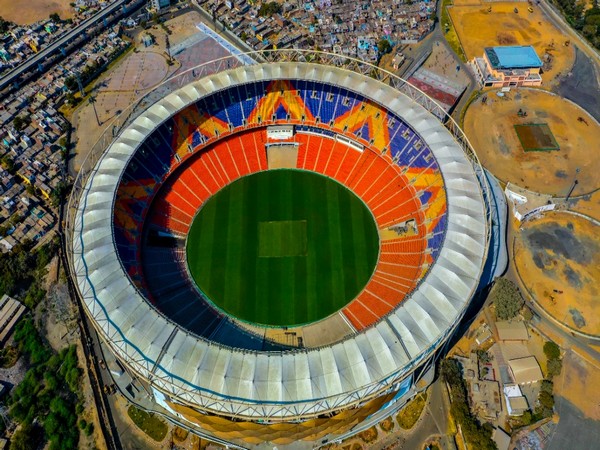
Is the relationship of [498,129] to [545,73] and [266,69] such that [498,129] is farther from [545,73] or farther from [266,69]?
[266,69]

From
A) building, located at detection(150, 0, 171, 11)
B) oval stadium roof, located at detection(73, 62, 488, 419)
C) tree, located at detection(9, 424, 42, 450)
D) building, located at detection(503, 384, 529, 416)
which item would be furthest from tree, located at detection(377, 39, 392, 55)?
tree, located at detection(9, 424, 42, 450)

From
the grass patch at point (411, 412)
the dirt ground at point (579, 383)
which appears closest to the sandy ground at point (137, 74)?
the grass patch at point (411, 412)

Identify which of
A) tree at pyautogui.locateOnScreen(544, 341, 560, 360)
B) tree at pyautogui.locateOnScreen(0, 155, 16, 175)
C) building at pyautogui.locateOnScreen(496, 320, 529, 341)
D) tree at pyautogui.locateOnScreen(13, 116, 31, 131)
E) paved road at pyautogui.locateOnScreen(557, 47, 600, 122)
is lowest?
tree at pyautogui.locateOnScreen(544, 341, 560, 360)

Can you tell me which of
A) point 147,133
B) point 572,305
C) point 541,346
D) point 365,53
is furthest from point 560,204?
point 147,133

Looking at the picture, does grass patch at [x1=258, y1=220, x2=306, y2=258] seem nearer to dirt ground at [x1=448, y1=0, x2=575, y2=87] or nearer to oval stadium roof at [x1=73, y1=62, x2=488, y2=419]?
oval stadium roof at [x1=73, y1=62, x2=488, y2=419]

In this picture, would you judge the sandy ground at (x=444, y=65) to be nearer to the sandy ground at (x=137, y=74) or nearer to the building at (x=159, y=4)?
the sandy ground at (x=137, y=74)

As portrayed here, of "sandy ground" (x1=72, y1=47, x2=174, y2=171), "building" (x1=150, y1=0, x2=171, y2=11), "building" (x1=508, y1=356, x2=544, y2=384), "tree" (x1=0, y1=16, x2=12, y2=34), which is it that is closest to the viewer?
"building" (x1=508, y1=356, x2=544, y2=384)
